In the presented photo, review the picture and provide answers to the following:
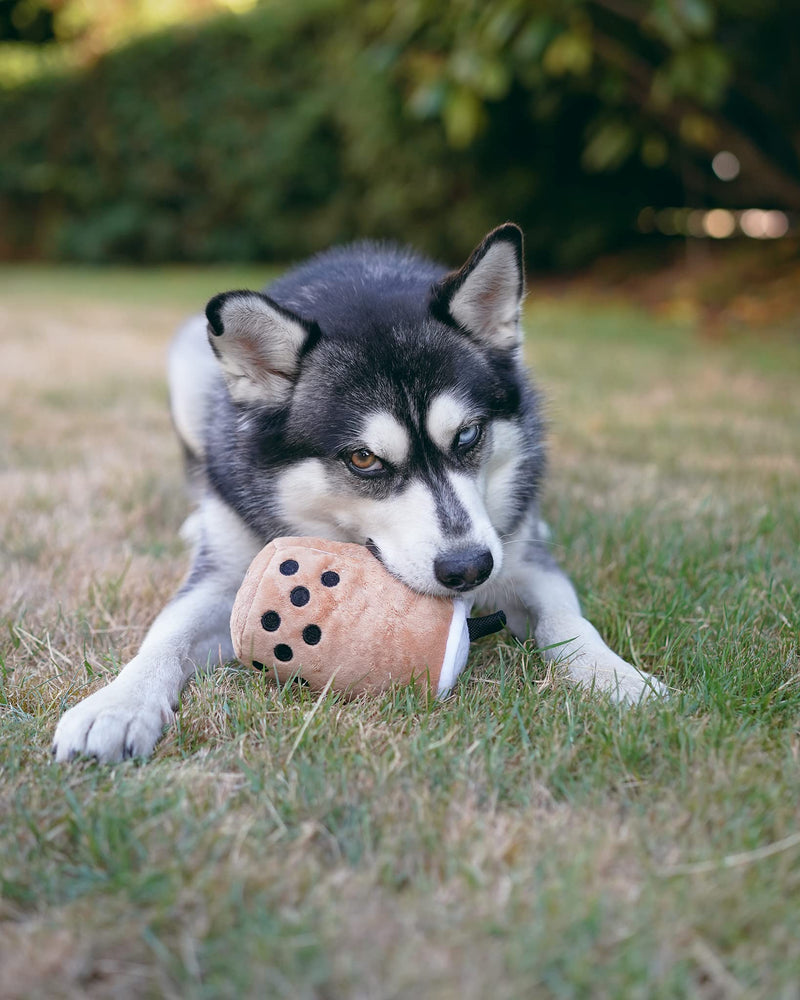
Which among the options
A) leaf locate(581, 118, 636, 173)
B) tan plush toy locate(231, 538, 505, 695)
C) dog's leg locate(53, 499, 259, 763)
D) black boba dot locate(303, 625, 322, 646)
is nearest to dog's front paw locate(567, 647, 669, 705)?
tan plush toy locate(231, 538, 505, 695)

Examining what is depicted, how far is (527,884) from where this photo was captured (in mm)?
1454

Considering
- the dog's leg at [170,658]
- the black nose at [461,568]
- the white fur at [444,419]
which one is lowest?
the dog's leg at [170,658]

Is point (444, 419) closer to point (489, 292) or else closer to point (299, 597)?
point (489, 292)

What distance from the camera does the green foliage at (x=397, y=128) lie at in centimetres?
697

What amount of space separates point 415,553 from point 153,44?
17072 mm

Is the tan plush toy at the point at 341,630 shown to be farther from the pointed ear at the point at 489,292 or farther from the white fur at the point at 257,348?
the pointed ear at the point at 489,292

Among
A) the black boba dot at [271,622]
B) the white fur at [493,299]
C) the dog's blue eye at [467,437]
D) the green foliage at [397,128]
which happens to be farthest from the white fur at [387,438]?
the green foliage at [397,128]

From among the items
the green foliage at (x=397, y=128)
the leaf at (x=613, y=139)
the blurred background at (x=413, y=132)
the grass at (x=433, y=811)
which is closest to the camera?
the grass at (x=433, y=811)

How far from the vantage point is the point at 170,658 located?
87.6 inches

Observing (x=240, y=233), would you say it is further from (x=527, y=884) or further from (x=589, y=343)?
(x=527, y=884)

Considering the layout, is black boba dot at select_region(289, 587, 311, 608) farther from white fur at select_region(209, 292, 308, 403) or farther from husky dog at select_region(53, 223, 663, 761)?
white fur at select_region(209, 292, 308, 403)

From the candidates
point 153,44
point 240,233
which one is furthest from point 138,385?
point 153,44

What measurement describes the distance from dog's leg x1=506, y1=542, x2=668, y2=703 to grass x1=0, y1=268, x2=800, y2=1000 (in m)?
0.08

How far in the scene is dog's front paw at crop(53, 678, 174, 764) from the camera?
186 centimetres
